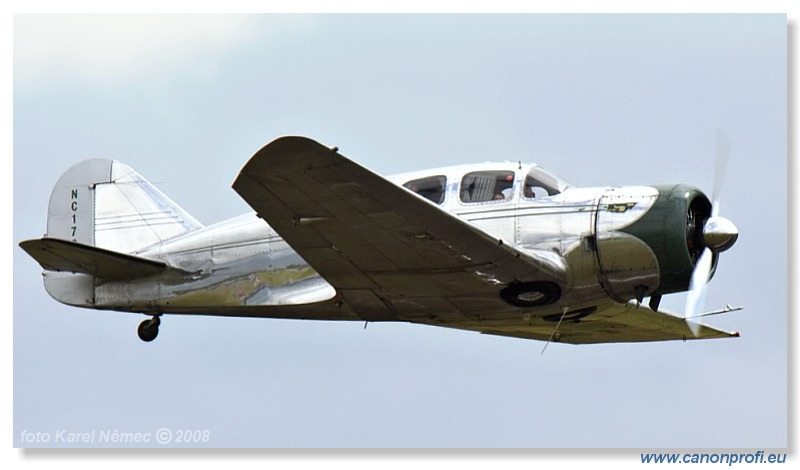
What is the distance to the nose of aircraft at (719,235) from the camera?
1517 centimetres

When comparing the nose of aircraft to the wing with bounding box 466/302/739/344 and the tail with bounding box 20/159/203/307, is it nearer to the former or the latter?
the wing with bounding box 466/302/739/344

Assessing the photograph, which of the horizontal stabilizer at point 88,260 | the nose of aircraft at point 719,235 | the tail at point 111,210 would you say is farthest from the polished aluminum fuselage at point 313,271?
the tail at point 111,210

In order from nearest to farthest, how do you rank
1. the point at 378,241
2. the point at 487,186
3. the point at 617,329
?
the point at 378,241
the point at 487,186
the point at 617,329

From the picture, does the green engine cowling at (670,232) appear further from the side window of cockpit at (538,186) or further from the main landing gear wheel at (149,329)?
the main landing gear wheel at (149,329)

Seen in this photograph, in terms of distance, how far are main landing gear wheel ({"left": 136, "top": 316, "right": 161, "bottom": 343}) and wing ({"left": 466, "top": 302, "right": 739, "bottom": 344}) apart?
3.96 meters

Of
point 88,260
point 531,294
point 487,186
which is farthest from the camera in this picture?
point 88,260

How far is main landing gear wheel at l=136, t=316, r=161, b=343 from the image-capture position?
1805 centimetres

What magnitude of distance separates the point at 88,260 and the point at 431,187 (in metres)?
4.40

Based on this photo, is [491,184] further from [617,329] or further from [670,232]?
[617,329]

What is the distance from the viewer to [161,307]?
17641mm

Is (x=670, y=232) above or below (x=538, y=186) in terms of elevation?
below

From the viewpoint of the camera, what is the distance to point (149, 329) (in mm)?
18062

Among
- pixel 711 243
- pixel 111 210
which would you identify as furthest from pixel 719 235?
pixel 111 210

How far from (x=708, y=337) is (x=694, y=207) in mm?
4144
